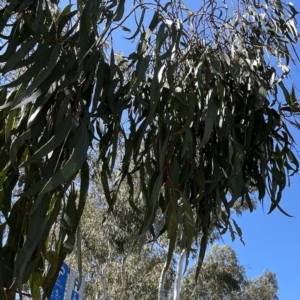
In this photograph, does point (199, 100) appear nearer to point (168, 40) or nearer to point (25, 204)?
point (168, 40)

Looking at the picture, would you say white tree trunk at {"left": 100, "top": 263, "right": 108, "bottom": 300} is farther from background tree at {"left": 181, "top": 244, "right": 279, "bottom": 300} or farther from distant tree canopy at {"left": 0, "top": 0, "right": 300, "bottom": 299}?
distant tree canopy at {"left": 0, "top": 0, "right": 300, "bottom": 299}

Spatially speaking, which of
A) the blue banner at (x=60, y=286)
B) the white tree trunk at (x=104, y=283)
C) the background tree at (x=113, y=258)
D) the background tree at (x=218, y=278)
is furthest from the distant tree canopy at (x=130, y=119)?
the background tree at (x=218, y=278)

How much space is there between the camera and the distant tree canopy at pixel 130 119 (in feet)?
3.78

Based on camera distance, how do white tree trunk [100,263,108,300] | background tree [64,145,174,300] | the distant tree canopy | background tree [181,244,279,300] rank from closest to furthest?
the distant tree canopy, background tree [64,145,174,300], white tree trunk [100,263,108,300], background tree [181,244,279,300]

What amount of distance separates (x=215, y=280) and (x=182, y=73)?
11.6m

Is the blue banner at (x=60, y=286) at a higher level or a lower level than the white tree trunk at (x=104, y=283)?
lower

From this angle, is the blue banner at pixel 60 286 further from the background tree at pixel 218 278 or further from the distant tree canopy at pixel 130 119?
the background tree at pixel 218 278

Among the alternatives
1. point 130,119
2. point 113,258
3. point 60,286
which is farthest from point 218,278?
point 130,119

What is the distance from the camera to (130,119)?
1476 mm

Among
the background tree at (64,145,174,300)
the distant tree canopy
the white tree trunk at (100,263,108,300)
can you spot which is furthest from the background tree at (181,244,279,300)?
the distant tree canopy

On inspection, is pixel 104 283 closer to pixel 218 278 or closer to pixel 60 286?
pixel 218 278

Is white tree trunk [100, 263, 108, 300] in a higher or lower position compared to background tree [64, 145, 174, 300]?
lower

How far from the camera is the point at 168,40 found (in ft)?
4.90

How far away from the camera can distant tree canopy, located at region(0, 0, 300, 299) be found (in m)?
1.15
